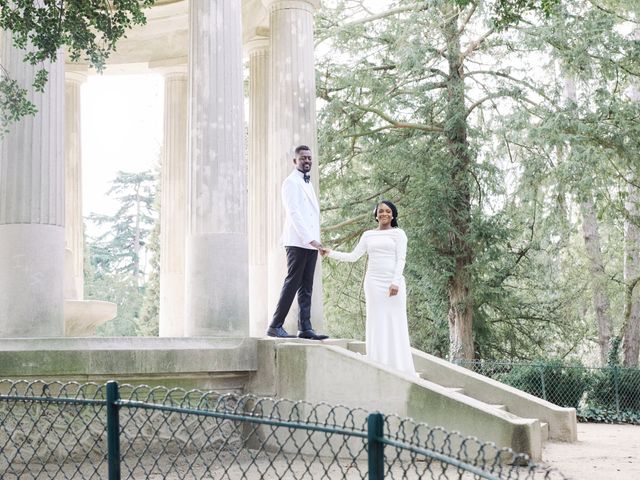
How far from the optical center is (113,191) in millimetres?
73062

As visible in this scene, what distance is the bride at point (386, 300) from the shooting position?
13.3m

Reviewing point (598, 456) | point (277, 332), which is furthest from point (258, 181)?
point (598, 456)

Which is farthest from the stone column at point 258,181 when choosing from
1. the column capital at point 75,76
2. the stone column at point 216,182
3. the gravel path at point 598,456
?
the gravel path at point 598,456

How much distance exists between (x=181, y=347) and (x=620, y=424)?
13.6 metres

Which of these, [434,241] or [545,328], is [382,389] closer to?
[434,241]

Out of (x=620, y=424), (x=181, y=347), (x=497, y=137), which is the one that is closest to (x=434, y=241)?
(x=497, y=137)

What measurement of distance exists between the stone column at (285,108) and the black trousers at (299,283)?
2.45 m

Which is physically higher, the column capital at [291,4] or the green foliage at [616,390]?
the column capital at [291,4]

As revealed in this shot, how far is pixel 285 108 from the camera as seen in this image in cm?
1655

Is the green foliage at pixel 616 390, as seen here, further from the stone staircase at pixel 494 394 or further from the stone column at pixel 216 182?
the stone column at pixel 216 182

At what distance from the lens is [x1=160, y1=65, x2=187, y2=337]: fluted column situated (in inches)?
822

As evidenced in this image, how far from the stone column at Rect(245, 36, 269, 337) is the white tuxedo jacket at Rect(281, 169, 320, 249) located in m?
4.93

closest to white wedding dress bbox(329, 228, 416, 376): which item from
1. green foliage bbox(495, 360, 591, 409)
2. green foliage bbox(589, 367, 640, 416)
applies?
green foliage bbox(495, 360, 591, 409)

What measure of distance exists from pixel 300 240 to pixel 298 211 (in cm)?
47
